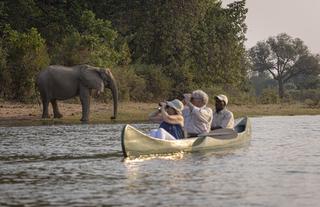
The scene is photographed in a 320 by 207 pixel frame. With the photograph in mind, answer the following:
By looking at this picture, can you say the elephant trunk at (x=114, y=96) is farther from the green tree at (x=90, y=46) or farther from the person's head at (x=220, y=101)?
the person's head at (x=220, y=101)

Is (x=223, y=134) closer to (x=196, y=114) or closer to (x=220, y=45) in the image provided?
(x=196, y=114)

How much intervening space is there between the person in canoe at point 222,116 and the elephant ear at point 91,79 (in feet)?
40.2

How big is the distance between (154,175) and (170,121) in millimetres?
4432

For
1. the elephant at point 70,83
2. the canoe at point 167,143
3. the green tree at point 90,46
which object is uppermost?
the green tree at point 90,46

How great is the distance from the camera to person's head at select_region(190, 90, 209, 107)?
64.8 feet

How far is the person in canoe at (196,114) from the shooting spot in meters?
19.8

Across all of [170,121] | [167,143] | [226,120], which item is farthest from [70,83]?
[167,143]

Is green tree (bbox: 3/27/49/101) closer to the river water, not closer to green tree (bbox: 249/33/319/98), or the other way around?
the river water

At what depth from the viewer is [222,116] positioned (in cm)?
2112

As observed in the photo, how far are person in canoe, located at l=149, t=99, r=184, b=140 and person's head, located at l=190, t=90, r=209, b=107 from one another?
2.51 ft

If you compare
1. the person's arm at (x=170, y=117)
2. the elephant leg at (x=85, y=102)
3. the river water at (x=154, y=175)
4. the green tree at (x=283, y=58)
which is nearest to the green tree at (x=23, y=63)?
the elephant leg at (x=85, y=102)

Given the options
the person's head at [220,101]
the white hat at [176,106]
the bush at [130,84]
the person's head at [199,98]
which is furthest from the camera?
the bush at [130,84]

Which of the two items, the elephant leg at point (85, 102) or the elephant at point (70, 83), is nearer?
the elephant leg at point (85, 102)

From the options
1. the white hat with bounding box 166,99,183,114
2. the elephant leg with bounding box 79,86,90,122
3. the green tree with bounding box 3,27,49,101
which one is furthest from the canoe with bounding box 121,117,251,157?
the green tree with bounding box 3,27,49,101
